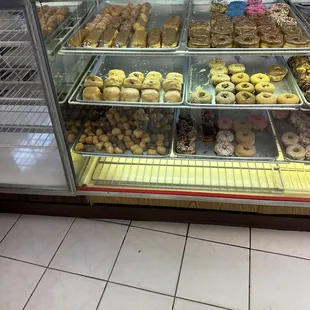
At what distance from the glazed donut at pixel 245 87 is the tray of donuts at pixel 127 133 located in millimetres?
494

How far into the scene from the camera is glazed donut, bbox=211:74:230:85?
1.87 metres

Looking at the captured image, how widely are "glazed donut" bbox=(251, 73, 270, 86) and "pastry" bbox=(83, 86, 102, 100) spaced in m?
0.82

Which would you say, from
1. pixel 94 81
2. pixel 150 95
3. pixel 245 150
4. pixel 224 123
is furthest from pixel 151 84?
pixel 245 150

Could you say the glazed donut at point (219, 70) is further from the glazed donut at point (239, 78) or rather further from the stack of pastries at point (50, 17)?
the stack of pastries at point (50, 17)

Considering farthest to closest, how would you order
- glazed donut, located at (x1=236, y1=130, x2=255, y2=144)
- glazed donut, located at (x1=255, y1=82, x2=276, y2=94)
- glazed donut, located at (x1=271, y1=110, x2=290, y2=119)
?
glazed donut, located at (x1=271, y1=110, x2=290, y2=119) < glazed donut, located at (x1=236, y1=130, x2=255, y2=144) < glazed donut, located at (x1=255, y1=82, x2=276, y2=94)

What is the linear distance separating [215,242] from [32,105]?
5.02 ft

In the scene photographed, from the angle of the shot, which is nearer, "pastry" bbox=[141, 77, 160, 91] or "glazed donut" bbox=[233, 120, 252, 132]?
"pastry" bbox=[141, 77, 160, 91]

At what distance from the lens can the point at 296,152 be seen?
1926 mm

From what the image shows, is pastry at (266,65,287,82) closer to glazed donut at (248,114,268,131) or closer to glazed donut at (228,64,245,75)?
glazed donut at (228,64,245,75)

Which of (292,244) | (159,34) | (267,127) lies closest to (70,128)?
(159,34)

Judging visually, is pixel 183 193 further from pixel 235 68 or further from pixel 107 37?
pixel 107 37

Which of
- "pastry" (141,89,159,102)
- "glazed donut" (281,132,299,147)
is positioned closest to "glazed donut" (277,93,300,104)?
"glazed donut" (281,132,299,147)

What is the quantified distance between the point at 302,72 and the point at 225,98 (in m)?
0.46

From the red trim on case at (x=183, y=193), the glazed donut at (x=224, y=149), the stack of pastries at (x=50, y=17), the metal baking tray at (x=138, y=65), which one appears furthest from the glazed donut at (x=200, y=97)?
the stack of pastries at (x=50, y=17)
